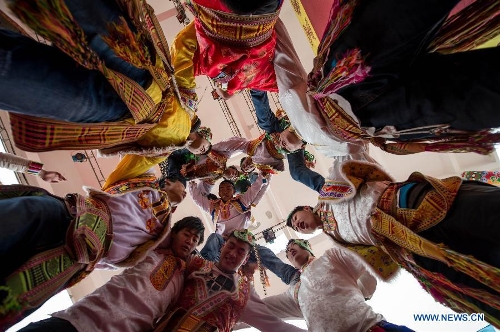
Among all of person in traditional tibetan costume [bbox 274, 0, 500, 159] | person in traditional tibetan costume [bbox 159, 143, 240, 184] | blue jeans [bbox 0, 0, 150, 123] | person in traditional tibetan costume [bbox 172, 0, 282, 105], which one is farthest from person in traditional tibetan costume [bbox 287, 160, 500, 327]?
person in traditional tibetan costume [bbox 159, 143, 240, 184]

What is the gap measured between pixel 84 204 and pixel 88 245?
0.15 meters

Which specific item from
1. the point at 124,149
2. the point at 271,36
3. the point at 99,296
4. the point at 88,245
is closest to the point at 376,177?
the point at 271,36

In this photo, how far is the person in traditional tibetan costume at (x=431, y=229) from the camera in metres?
0.85

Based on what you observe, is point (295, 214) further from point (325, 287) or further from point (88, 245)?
point (88, 245)

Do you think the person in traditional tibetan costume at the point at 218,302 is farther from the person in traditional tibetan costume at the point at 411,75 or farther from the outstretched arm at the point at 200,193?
the person in traditional tibetan costume at the point at 411,75

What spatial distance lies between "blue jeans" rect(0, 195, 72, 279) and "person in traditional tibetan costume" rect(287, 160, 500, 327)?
1057 mm

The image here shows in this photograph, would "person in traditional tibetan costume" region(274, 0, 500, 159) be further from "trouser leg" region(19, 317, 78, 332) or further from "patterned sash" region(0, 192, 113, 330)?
"trouser leg" region(19, 317, 78, 332)

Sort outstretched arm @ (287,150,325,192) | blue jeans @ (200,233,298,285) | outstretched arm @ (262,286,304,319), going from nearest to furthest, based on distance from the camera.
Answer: outstretched arm @ (262,286,304,319)
outstretched arm @ (287,150,325,192)
blue jeans @ (200,233,298,285)

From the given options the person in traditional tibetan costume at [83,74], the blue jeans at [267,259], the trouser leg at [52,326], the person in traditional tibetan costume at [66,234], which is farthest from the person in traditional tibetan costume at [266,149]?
the trouser leg at [52,326]

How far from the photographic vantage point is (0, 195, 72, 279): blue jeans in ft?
2.67

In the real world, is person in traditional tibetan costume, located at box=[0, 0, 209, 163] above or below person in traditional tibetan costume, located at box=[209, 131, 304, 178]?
above

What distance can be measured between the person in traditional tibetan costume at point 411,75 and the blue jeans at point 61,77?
61cm

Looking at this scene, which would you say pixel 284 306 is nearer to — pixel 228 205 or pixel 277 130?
pixel 228 205

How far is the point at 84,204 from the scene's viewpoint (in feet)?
3.53
